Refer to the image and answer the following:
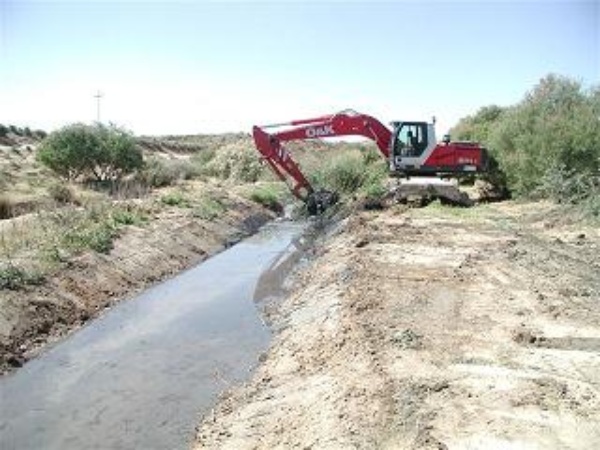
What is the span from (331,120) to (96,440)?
644 inches

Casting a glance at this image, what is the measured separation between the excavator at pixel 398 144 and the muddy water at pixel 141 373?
8.20 m

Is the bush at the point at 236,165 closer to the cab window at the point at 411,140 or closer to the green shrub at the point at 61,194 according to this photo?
the green shrub at the point at 61,194

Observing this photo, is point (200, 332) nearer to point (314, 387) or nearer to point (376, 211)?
point (314, 387)

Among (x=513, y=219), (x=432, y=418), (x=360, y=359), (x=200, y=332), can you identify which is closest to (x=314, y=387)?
(x=360, y=359)

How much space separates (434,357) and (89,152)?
952 inches

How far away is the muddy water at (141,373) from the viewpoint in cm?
844

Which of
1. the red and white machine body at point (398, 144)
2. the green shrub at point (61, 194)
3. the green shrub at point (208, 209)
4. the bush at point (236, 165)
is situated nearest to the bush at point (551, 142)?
the red and white machine body at point (398, 144)

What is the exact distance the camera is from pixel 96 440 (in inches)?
322

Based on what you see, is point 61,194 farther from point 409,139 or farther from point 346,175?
point 409,139

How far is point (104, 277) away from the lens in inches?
589

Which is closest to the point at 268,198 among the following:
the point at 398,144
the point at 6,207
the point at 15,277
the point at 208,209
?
the point at 208,209

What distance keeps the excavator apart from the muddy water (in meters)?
8.20

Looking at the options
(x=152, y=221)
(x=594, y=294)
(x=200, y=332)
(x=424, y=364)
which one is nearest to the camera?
(x=424, y=364)

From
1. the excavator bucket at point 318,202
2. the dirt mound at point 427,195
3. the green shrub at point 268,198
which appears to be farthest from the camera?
the green shrub at point 268,198
